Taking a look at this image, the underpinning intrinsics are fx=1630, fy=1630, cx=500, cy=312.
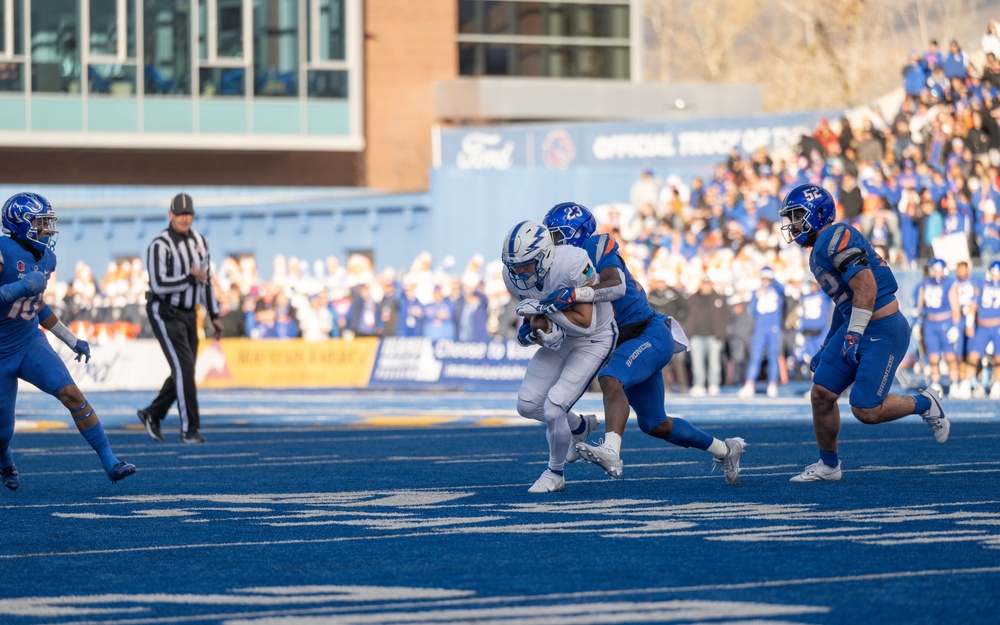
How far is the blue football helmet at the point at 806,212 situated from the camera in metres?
9.93

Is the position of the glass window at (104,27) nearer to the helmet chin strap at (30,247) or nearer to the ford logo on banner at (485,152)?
the ford logo on banner at (485,152)

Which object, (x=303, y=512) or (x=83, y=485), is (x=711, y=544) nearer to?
(x=303, y=512)

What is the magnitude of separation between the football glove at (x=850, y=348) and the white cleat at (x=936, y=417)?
0.77 meters

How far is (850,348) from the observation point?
9.66 m

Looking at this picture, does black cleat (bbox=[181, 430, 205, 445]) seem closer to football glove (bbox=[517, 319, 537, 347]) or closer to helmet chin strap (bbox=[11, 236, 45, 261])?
helmet chin strap (bbox=[11, 236, 45, 261])

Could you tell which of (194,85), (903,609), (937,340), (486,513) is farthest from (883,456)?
(194,85)

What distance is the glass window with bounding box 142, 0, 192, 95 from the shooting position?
41219 millimetres

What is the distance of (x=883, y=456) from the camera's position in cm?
1215

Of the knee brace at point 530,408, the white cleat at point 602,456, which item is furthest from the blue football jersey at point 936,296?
the white cleat at point 602,456

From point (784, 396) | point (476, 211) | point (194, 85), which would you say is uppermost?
point (194, 85)

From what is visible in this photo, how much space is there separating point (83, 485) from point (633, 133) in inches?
995

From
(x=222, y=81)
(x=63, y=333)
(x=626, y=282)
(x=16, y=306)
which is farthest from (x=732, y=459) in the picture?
(x=222, y=81)

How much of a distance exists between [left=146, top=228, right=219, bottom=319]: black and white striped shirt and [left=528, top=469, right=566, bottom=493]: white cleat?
Answer: 5.60m

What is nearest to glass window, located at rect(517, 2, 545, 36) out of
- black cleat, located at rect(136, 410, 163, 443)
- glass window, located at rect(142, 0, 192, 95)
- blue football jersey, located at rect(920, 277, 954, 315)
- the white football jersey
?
glass window, located at rect(142, 0, 192, 95)
